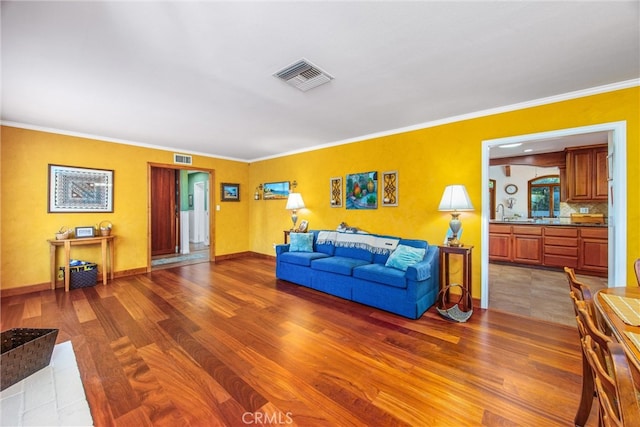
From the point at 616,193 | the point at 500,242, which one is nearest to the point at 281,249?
the point at 616,193

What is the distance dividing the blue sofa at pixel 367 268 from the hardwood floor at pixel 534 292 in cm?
103

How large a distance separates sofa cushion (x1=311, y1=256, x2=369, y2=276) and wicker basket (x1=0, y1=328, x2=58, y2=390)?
2.76m

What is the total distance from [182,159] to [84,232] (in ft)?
6.98

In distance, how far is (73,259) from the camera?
13.8 ft

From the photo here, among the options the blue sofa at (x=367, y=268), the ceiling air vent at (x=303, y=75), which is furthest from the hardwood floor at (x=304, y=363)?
the ceiling air vent at (x=303, y=75)

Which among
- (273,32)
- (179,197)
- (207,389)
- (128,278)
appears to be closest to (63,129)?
(128,278)

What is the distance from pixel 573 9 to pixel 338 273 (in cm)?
316

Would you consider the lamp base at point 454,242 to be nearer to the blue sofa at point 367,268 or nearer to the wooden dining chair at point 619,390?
the blue sofa at point 367,268

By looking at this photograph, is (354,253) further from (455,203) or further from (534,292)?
(534,292)

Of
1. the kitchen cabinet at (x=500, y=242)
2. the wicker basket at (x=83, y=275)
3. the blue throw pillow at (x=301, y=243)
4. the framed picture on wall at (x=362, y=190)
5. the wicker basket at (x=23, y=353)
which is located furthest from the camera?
the kitchen cabinet at (x=500, y=242)

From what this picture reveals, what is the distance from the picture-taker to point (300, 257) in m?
4.09

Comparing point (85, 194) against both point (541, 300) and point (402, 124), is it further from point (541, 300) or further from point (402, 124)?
point (541, 300)

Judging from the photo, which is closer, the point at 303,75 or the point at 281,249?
the point at 303,75

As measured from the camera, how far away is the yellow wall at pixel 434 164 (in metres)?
2.53
